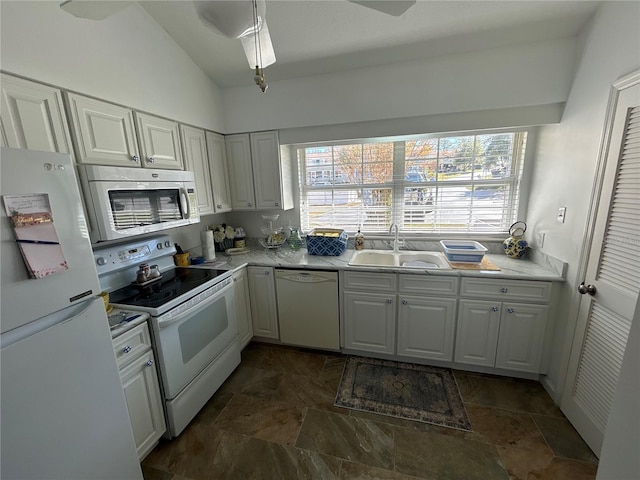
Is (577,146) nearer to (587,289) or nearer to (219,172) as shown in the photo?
(587,289)

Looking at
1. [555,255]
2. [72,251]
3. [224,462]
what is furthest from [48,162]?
[555,255]

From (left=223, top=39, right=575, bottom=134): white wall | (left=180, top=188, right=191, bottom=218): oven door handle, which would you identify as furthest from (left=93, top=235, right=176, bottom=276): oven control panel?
(left=223, top=39, right=575, bottom=134): white wall

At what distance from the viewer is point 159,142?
6.33ft

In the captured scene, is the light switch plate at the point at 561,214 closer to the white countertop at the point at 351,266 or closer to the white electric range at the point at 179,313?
the white countertop at the point at 351,266

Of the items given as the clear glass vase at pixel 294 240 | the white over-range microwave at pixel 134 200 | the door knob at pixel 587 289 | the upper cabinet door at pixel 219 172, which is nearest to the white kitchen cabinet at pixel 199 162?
the upper cabinet door at pixel 219 172

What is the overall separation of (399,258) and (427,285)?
1.51ft

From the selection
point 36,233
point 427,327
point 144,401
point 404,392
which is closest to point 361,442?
point 404,392

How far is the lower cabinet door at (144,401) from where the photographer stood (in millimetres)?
1411

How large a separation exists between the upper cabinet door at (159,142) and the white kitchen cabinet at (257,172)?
2.08ft

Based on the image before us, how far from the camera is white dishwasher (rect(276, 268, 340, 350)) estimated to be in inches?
92.4

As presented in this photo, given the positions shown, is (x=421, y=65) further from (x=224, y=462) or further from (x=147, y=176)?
(x=224, y=462)

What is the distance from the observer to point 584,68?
1.71 meters

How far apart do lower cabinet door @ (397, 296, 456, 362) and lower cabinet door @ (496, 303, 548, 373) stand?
13.9 inches

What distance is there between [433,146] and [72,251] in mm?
2699
